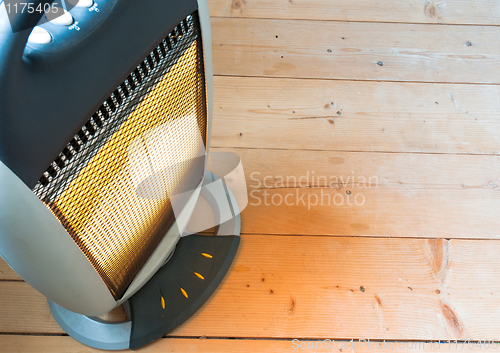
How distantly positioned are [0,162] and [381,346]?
794mm

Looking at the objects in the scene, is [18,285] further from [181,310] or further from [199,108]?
[199,108]

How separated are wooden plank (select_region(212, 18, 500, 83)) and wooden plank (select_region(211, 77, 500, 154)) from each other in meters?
0.04

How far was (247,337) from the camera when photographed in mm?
801

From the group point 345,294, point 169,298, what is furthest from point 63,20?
point 345,294

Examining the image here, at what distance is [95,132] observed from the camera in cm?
34

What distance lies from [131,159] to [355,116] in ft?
2.66

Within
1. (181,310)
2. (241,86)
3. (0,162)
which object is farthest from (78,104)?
(241,86)

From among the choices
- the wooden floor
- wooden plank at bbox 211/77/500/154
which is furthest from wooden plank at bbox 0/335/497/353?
wooden plank at bbox 211/77/500/154

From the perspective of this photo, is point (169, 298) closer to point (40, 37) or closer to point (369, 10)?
point (40, 37)

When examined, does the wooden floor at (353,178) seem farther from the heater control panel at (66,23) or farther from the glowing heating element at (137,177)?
the heater control panel at (66,23)

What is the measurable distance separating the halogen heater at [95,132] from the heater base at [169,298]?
192mm

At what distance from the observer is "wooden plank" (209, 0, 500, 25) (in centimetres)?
126

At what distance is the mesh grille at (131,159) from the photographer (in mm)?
345

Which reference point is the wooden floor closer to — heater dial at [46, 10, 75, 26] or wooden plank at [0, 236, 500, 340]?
wooden plank at [0, 236, 500, 340]
